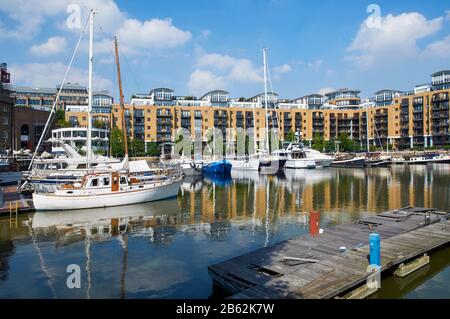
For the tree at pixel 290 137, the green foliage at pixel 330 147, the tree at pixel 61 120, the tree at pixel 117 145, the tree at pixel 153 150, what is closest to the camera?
the tree at pixel 117 145

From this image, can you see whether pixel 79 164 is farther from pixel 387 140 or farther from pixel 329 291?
pixel 387 140

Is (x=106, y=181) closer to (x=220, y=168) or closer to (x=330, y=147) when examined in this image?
(x=220, y=168)

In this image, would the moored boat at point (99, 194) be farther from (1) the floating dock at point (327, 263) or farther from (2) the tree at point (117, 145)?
(2) the tree at point (117, 145)

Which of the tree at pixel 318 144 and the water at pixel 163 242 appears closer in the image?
the water at pixel 163 242

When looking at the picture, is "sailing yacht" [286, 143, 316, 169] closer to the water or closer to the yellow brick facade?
the yellow brick facade

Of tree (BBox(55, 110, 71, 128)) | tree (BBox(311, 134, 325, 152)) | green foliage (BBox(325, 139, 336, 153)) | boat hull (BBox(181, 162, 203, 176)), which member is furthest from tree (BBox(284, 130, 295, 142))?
tree (BBox(55, 110, 71, 128))

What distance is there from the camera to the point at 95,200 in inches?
1076

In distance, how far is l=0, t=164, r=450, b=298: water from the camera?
12.2m

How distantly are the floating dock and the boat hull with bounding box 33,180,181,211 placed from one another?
1690 cm

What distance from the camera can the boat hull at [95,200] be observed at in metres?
26.0

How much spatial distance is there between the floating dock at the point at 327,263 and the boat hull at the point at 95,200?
1690 cm

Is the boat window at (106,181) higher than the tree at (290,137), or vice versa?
the tree at (290,137)

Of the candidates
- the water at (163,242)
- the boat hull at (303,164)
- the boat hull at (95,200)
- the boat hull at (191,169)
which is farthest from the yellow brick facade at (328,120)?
the water at (163,242)

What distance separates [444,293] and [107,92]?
462 feet
